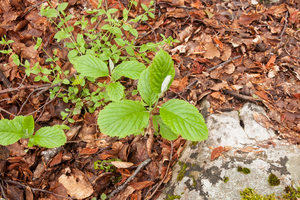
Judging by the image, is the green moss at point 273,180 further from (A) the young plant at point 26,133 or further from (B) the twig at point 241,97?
(A) the young plant at point 26,133

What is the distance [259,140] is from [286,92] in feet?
3.69

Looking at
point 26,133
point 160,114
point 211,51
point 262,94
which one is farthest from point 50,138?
point 262,94

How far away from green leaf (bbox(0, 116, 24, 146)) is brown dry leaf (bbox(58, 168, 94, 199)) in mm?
909

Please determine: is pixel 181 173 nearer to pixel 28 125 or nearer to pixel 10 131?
pixel 28 125

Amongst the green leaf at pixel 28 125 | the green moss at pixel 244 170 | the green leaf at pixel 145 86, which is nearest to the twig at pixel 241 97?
the green moss at pixel 244 170

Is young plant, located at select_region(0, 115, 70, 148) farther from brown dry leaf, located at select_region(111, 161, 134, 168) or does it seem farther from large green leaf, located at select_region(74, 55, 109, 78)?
large green leaf, located at select_region(74, 55, 109, 78)

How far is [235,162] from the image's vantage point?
75.4 inches

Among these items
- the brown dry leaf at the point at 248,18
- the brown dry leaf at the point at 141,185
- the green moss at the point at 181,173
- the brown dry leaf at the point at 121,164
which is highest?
the brown dry leaf at the point at 248,18

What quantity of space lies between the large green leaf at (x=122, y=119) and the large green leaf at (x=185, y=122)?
22 cm

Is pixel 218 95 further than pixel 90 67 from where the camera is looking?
Yes

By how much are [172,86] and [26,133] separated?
2.14 metres

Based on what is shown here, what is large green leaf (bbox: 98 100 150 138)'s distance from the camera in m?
1.46

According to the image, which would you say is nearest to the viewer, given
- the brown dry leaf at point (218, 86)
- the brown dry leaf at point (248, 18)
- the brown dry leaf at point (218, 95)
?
the brown dry leaf at point (218, 95)

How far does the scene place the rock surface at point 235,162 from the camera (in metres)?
1.72
